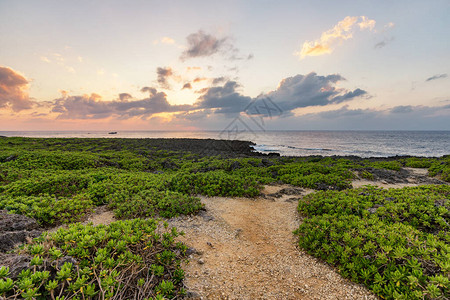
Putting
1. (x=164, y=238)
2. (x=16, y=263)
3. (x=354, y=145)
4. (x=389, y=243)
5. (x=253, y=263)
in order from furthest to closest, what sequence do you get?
(x=354, y=145)
(x=253, y=263)
(x=164, y=238)
(x=389, y=243)
(x=16, y=263)

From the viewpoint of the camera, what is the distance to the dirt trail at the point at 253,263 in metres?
4.25

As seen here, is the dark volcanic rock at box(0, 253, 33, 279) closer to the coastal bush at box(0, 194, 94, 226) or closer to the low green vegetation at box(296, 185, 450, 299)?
the coastal bush at box(0, 194, 94, 226)

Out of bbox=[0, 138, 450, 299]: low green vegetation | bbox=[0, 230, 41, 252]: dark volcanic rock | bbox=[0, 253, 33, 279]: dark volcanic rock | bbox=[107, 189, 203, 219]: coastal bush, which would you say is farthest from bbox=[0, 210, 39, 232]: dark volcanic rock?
bbox=[0, 253, 33, 279]: dark volcanic rock

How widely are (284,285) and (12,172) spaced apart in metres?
16.8

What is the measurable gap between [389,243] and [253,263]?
3.43 metres

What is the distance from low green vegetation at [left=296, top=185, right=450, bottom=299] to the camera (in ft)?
12.4

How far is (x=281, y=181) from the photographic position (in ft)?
45.8

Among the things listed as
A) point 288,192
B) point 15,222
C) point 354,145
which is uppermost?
point 15,222

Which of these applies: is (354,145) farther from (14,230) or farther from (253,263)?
(14,230)

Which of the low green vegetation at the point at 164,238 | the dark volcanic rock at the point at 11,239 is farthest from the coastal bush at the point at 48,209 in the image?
the dark volcanic rock at the point at 11,239

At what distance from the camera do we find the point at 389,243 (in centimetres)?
468

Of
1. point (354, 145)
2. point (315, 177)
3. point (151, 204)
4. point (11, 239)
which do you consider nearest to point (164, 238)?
point (151, 204)

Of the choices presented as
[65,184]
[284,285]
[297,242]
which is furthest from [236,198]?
[65,184]

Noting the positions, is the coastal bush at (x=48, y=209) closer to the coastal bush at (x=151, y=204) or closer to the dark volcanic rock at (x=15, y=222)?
the dark volcanic rock at (x=15, y=222)
